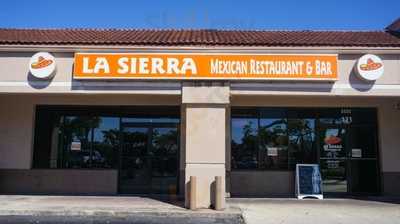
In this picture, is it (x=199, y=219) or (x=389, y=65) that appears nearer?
(x=199, y=219)

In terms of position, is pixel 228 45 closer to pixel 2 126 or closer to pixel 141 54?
pixel 141 54

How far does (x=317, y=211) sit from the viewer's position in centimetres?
1276

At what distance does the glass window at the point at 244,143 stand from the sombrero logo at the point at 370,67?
162 inches

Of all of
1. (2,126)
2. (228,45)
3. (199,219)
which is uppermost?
(228,45)

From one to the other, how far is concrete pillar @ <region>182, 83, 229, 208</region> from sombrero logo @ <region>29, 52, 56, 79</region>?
3707mm

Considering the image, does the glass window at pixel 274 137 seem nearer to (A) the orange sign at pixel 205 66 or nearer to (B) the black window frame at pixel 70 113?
(B) the black window frame at pixel 70 113

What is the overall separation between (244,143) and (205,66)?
3.92 m

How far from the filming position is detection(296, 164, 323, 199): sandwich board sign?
51.3 feet

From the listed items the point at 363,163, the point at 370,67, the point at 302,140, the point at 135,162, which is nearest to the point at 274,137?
the point at 302,140

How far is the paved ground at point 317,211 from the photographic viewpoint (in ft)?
37.5

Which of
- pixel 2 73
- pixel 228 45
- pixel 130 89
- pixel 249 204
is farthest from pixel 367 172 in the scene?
pixel 2 73

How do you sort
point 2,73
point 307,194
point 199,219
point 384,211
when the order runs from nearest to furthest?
point 199,219 < point 384,211 < point 2,73 < point 307,194

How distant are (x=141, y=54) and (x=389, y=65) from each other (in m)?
6.94

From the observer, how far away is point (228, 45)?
538 inches
